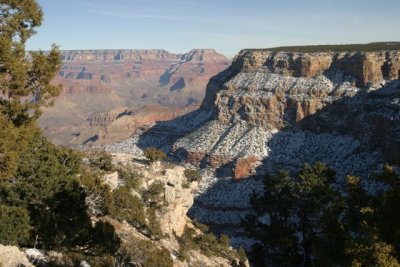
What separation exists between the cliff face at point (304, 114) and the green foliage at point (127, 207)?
44.3m

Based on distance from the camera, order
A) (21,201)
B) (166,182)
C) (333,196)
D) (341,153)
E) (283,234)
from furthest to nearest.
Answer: (341,153) < (166,182) < (283,234) < (333,196) < (21,201)

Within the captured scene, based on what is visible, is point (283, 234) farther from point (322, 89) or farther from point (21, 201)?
point (322, 89)

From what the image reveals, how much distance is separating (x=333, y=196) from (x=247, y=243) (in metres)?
33.0

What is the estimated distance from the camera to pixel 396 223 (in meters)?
18.0

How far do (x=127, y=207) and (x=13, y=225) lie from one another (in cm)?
1212

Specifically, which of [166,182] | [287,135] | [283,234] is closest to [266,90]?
[287,135]

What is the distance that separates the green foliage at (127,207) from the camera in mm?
34656

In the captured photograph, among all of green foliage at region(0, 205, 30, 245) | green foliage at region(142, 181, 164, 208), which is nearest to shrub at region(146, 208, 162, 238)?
green foliage at region(142, 181, 164, 208)

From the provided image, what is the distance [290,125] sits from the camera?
3563 inches

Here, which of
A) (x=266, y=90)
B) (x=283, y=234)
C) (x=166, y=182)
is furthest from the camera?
(x=266, y=90)

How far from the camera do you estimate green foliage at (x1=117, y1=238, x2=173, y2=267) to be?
2519 cm

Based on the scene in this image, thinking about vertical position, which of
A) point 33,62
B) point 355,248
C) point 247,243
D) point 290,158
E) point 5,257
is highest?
point 33,62

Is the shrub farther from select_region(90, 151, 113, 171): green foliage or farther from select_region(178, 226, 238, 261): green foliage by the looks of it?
select_region(90, 151, 113, 171): green foliage

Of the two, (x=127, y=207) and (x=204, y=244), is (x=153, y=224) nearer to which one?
(x=127, y=207)
